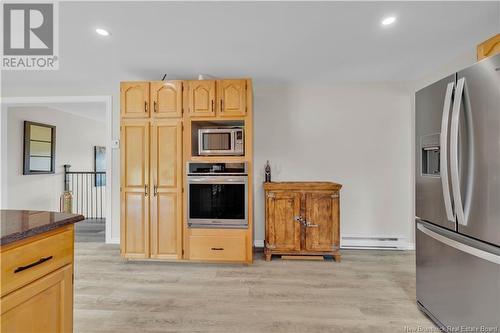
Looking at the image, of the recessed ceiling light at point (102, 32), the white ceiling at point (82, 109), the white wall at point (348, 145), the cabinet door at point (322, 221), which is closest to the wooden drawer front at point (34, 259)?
the recessed ceiling light at point (102, 32)

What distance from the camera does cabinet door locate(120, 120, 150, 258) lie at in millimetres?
3053

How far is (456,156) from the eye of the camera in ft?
5.01

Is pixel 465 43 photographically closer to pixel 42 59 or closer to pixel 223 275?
pixel 223 275

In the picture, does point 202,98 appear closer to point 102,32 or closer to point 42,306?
point 102,32

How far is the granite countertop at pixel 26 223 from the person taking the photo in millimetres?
994

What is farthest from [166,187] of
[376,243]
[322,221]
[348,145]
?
[376,243]

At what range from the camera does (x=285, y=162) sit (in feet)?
12.2

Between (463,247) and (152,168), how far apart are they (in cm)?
303

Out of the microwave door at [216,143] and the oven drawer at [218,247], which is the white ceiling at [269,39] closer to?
the microwave door at [216,143]

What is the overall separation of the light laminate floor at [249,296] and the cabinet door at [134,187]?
11.5 inches

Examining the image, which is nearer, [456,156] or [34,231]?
[34,231]

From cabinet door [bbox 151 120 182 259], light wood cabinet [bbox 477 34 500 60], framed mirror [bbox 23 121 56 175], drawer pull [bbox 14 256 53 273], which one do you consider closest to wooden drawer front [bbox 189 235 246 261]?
cabinet door [bbox 151 120 182 259]

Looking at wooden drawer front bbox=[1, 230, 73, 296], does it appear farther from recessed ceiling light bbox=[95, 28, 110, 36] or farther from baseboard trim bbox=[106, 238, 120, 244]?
baseboard trim bbox=[106, 238, 120, 244]

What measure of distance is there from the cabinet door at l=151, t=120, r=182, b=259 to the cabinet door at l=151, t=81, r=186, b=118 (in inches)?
4.0
